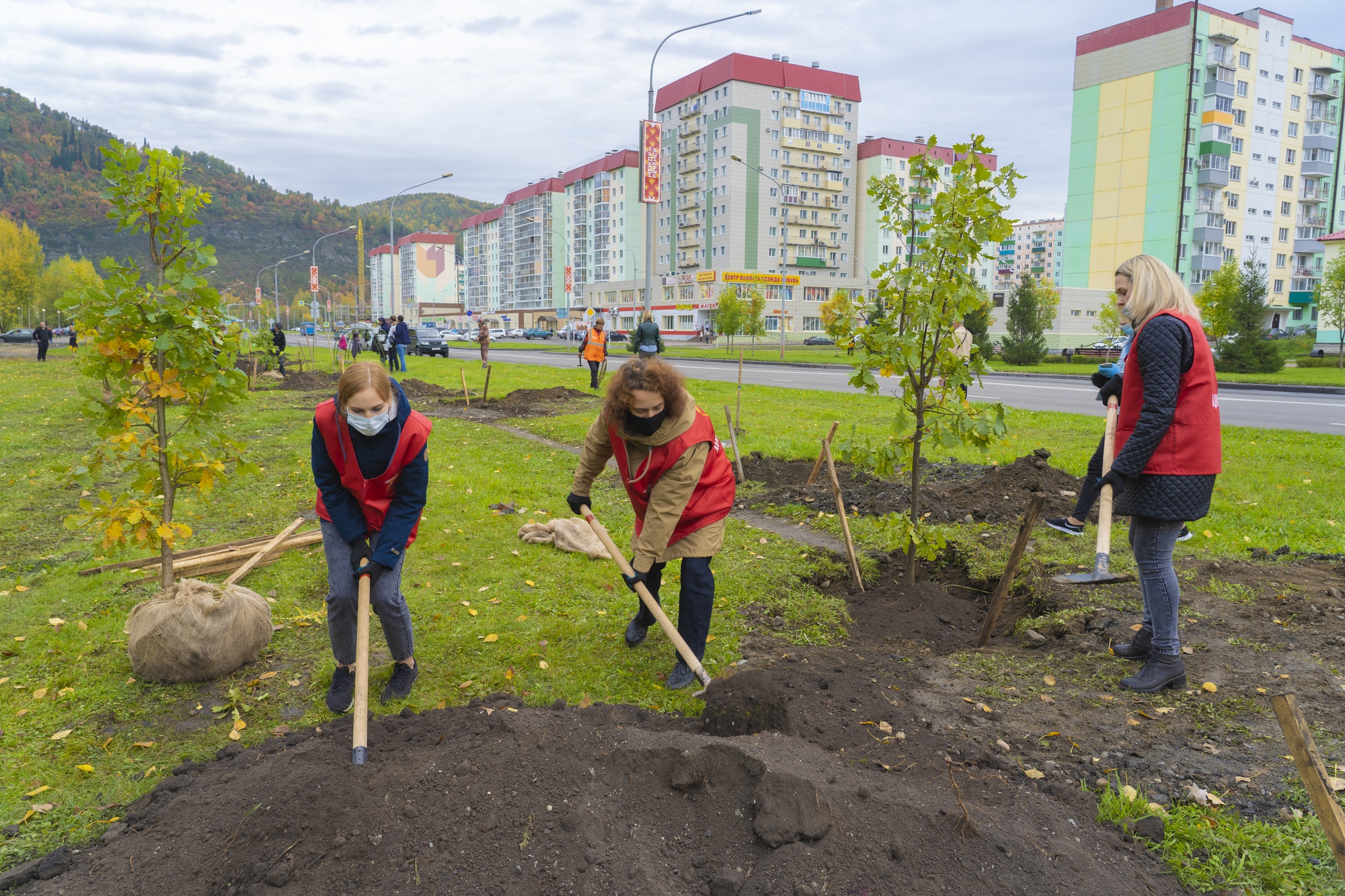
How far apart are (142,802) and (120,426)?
1896 mm

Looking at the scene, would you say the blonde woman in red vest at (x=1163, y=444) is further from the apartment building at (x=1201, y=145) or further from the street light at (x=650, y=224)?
the apartment building at (x=1201, y=145)

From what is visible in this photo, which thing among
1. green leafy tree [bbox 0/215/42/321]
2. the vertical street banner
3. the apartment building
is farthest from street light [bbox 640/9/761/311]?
green leafy tree [bbox 0/215/42/321]

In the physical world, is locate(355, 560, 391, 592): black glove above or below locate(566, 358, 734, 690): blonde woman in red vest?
below

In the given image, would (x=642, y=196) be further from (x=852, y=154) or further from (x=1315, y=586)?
(x=852, y=154)

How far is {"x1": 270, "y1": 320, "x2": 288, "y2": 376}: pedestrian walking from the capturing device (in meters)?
22.4

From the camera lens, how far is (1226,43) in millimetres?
53281

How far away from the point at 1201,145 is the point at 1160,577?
6420cm

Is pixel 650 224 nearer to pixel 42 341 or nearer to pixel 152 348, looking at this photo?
pixel 152 348

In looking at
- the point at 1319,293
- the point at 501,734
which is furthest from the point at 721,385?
the point at 1319,293

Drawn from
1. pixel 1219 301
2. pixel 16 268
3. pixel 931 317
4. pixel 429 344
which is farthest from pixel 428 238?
pixel 931 317

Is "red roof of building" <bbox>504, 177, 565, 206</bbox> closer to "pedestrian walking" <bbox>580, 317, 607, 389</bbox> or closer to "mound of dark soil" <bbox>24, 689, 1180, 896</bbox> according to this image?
"pedestrian walking" <bbox>580, 317, 607, 389</bbox>

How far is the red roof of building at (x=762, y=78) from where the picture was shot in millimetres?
77250

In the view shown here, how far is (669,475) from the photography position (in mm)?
3652

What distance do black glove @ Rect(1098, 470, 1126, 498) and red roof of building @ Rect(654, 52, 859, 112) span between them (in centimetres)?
8150
